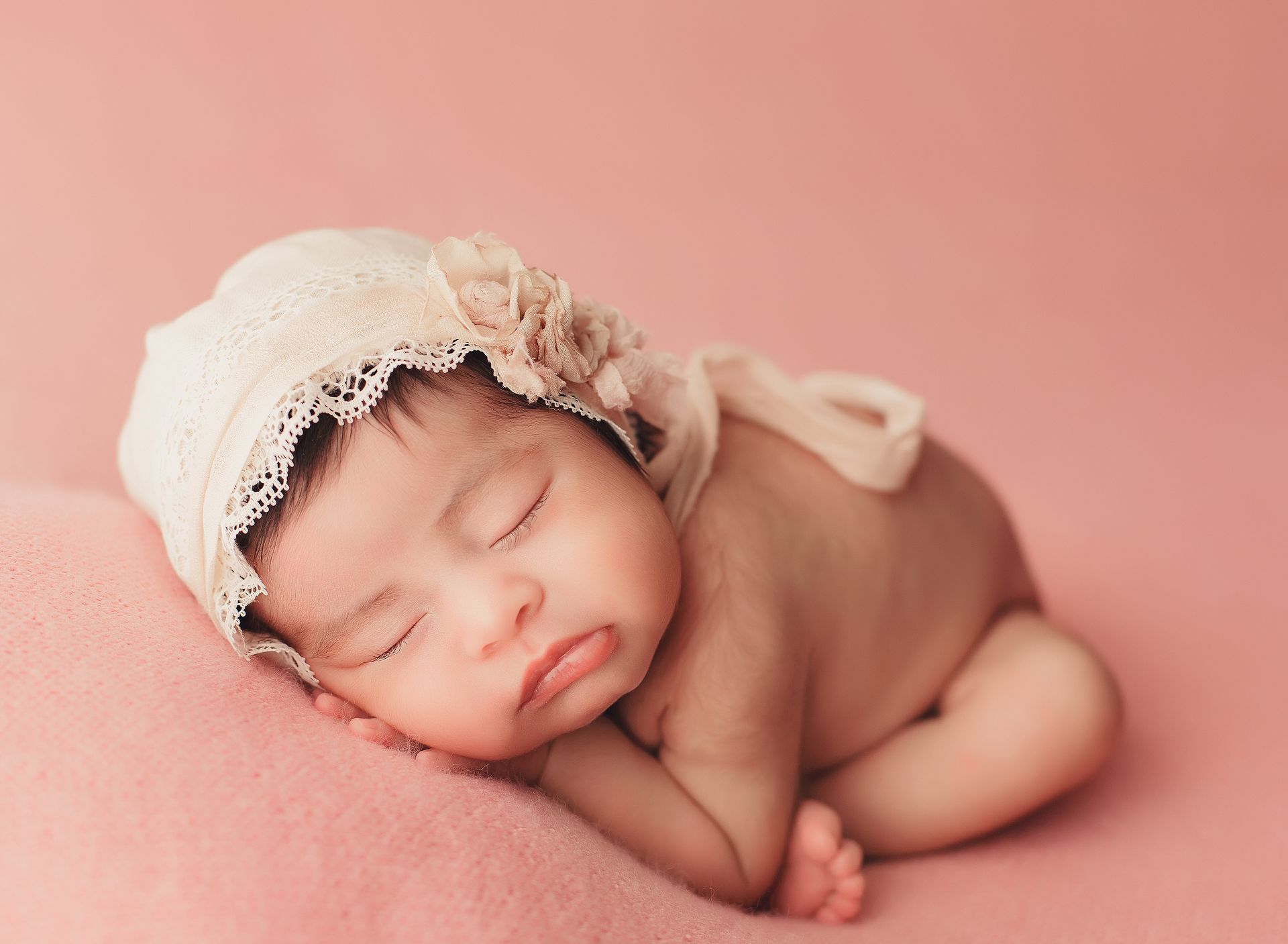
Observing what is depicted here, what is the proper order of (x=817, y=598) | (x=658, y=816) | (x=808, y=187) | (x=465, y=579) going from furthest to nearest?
(x=808, y=187)
(x=817, y=598)
(x=658, y=816)
(x=465, y=579)

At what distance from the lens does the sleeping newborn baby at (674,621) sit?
105cm

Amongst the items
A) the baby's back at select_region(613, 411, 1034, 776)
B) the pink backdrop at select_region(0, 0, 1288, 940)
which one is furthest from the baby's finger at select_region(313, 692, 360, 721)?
the pink backdrop at select_region(0, 0, 1288, 940)

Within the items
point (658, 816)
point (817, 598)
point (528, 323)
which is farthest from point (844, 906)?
point (528, 323)

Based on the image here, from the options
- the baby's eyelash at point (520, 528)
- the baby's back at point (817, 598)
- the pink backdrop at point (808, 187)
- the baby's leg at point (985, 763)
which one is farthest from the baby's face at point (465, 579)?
the pink backdrop at point (808, 187)

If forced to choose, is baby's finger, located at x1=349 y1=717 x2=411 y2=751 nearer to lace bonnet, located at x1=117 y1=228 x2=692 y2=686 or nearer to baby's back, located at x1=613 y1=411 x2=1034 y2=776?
lace bonnet, located at x1=117 y1=228 x2=692 y2=686

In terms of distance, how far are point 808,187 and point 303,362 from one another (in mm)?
1867

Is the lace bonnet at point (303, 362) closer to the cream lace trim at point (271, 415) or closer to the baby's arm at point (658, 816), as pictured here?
the cream lace trim at point (271, 415)

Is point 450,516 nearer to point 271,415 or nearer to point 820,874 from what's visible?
point 271,415

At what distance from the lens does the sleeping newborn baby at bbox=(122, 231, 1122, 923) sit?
105 cm

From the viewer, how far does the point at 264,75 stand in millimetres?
2572

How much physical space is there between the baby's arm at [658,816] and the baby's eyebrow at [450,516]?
243 millimetres

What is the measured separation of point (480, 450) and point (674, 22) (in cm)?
197

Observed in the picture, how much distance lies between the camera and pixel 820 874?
1209 millimetres

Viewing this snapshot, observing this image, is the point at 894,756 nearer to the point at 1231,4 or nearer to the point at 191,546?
the point at 191,546
